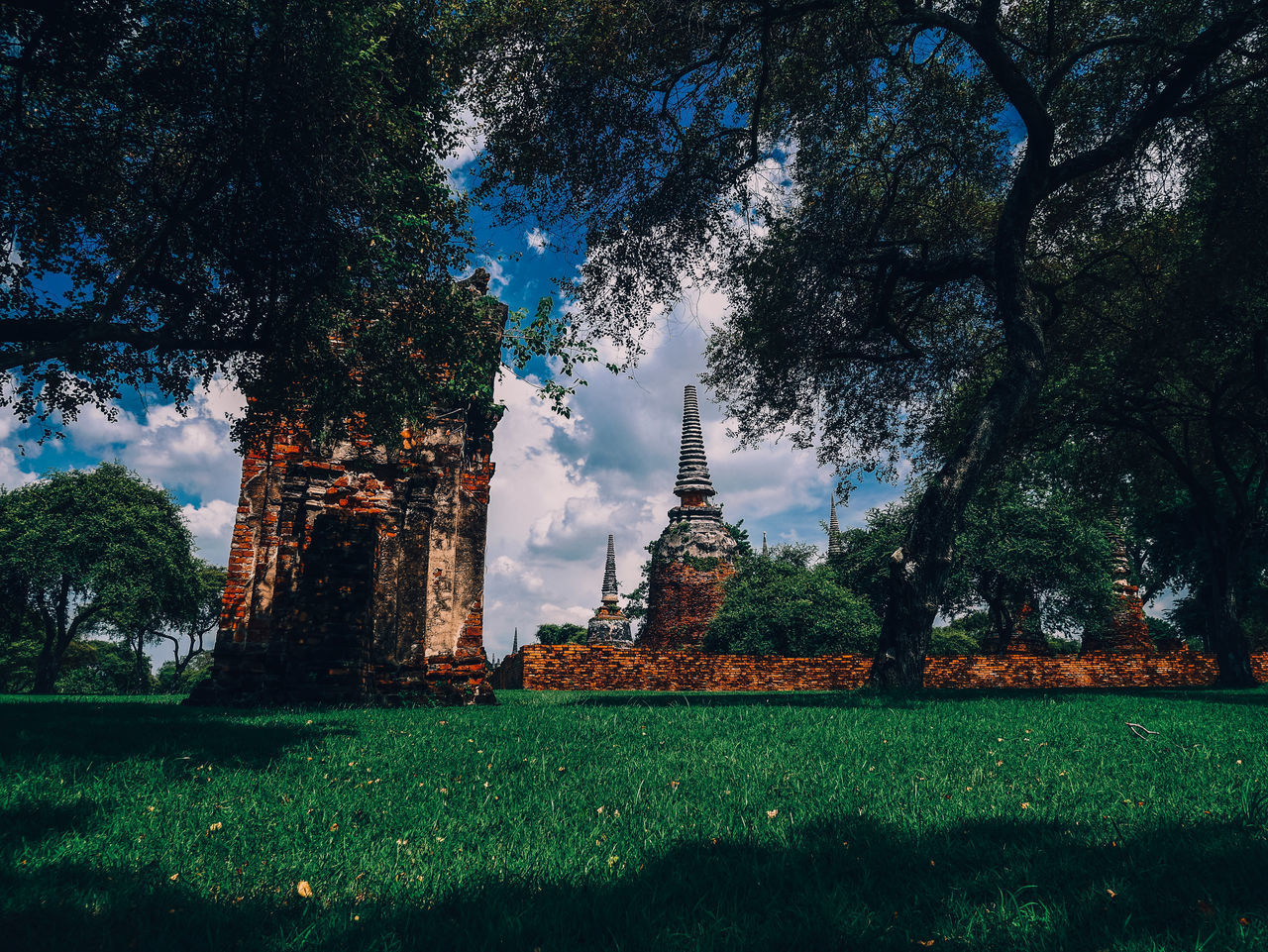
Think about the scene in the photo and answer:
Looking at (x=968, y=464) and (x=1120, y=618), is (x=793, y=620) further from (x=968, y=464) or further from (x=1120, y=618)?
(x=968, y=464)

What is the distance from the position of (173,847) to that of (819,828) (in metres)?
2.82

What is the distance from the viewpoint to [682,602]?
29844 mm

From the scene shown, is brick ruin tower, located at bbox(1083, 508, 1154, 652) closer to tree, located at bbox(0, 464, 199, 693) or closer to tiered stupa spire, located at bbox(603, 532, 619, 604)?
tiered stupa spire, located at bbox(603, 532, 619, 604)

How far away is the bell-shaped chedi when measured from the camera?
1016 inches

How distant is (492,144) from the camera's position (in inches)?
429

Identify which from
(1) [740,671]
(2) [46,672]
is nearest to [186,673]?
(2) [46,672]

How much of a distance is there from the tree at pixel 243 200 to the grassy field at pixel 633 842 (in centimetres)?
516

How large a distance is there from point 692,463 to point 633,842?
32059 millimetres

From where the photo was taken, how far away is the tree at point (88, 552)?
2730cm

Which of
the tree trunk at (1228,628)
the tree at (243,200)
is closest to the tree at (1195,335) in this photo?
the tree trunk at (1228,628)

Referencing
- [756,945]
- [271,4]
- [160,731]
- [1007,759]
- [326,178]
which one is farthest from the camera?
[326,178]

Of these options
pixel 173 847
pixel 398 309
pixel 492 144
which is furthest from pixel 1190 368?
pixel 173 847

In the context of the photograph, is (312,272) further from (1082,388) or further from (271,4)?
(1082,388)

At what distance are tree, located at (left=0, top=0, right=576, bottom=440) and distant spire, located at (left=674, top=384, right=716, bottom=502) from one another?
23874 mm
